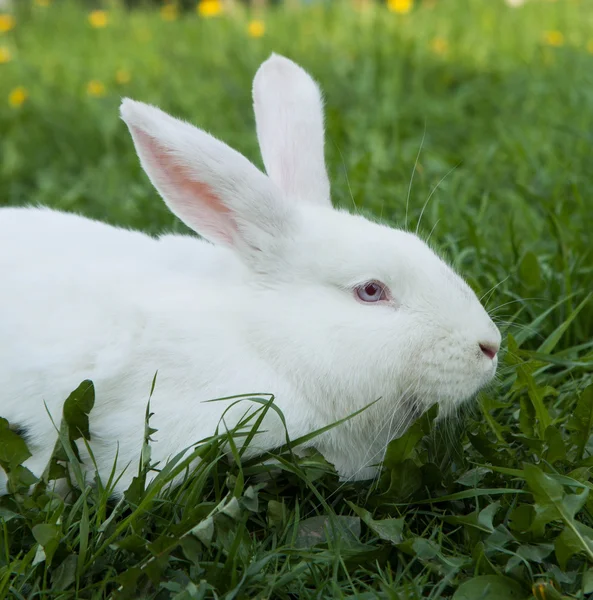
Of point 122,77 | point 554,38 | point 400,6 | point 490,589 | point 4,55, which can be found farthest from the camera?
point 4,55

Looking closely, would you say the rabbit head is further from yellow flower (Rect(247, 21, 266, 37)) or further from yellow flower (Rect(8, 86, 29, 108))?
yellow flower (Rect(247, 21, 266, 37))

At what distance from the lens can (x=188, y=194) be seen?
2.67 metres

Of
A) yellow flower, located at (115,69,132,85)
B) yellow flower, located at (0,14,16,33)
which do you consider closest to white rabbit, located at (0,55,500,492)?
yellow flower, located at (115,69,132,85)

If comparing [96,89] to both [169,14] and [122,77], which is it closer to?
[122,77]

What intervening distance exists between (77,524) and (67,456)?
20 centimetres

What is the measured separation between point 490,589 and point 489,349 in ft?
2.16

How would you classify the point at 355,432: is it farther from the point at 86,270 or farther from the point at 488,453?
the point at 86,270

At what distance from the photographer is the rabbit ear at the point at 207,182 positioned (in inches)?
100

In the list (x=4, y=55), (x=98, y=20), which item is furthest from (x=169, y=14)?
(x=4, y=55)

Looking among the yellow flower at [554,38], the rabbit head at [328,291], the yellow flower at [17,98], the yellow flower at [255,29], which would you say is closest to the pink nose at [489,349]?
the rabbit head at [328,291]

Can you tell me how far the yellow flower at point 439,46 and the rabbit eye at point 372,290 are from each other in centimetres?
389

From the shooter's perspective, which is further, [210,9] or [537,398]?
[210,9]

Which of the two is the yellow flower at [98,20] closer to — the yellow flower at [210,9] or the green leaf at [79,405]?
the yellow flower at [210,9]

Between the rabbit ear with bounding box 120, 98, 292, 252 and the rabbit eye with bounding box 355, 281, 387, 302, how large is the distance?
28 centimetres
